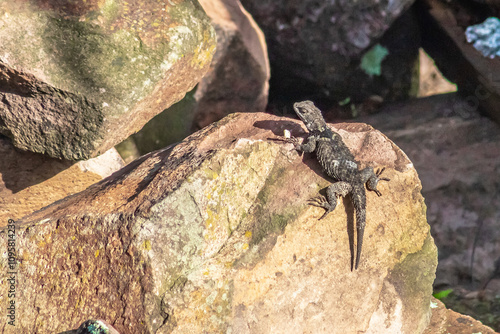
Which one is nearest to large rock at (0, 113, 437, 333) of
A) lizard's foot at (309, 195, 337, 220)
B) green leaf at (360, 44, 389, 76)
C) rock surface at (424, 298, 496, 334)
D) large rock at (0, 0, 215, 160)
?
lizard's foot at (309, 195, 337, 220)

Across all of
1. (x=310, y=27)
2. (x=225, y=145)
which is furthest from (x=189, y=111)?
(x=225, y=145)

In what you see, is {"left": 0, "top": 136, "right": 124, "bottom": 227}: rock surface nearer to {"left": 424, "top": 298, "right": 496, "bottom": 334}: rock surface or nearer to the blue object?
{"left": 424, "top": 298, "right": 496, "bottom": 334}: rock surface

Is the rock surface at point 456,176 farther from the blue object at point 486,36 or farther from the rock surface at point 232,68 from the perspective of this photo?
the rock surface at point 232,68

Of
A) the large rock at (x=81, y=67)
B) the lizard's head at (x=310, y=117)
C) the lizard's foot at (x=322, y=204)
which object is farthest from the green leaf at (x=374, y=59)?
the lizard's foot at (x=322, y=204)

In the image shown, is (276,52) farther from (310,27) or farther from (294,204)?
(294,204)

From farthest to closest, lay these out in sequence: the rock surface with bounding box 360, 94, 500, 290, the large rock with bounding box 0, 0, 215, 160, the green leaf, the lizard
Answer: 1. the green leaf
2. the rock surface with bounding box 360, 94, 500, 290
3. the large rock with bounding box 0, 0, 215, 160
4. the lizard

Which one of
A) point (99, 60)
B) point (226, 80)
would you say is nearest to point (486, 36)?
point (226, 80)

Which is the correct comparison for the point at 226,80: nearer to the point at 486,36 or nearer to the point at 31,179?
the point at 31,179
